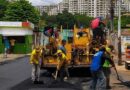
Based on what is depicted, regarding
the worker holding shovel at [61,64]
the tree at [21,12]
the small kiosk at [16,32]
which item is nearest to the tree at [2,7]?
the tree at [21,12]

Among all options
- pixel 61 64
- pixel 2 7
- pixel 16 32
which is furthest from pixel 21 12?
pixel 61 64

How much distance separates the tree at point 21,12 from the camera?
9769 centimetres

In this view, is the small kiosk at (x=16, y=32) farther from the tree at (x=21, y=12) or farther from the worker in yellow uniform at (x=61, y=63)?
the worker in yellow uniform at (x=61, y=63)

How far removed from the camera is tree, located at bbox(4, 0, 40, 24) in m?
97.7

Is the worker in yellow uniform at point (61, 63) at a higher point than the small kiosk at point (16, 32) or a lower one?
higher

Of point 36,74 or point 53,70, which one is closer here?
point 36,74

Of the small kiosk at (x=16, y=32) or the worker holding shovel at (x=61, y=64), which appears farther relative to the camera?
the small kiosk at (x=16, y=32)

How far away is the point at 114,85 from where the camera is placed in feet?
67.0

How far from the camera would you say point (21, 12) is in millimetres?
98688

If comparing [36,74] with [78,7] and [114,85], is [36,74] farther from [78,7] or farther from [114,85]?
[78,7]

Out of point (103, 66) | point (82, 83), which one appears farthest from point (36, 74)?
point (103, 66)

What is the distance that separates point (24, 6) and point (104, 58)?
278 feet

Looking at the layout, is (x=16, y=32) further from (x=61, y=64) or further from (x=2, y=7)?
(x=2, y=7)

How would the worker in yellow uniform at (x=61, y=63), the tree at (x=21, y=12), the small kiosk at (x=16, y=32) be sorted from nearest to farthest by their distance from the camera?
the worker in yellow uniform at (x=61, y=63) < the small kiosk at (x=16, y=32) < the tree at (x=21, y=12)
